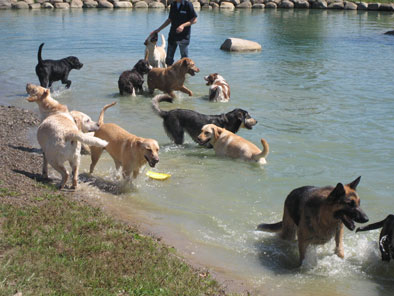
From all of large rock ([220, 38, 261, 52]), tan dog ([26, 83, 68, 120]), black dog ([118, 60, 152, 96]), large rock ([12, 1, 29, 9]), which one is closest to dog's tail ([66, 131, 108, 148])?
tan dog ([26, 83, 68, 120])

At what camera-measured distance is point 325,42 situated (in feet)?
82.7

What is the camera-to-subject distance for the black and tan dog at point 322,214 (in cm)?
522

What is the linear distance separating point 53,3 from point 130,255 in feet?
135

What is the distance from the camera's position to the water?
5.82m

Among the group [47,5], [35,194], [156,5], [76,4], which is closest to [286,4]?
[156,5]

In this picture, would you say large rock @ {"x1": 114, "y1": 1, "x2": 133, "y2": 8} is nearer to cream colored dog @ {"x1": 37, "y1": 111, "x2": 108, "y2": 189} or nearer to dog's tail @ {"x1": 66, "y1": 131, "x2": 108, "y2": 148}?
cream colored dog @ {"x1": 37, "y1": 111, "x2": 108, "y2": 189}

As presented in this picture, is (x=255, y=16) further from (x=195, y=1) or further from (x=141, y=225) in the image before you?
(x=141, y=225)

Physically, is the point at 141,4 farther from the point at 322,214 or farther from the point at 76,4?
the point at 322,214

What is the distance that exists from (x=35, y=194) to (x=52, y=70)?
8.04m

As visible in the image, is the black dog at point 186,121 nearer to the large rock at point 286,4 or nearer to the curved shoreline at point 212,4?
the curved shoreline at point 212,4

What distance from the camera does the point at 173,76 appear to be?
46.3ft

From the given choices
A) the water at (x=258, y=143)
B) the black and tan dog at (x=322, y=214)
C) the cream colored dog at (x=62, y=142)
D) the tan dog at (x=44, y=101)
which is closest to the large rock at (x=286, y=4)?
the water at (x=258, y=143)

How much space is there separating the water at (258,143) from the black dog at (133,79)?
32 cm

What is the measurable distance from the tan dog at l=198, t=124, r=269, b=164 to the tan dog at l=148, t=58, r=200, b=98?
14.7 feet
